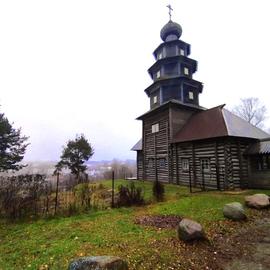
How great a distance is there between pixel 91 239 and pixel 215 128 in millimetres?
14489

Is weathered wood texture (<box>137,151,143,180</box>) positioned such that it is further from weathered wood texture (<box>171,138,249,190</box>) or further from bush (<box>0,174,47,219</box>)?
bush (<box>0,174,47,219</box>)

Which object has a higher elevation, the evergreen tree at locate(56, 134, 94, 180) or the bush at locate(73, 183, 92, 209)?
the evergreen tree at locate(56, 134, 94, 180)

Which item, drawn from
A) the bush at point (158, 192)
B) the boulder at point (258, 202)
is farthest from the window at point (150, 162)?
the boulder at point (258, 202)

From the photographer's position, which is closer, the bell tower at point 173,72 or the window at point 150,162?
the bell tower at point 173,72

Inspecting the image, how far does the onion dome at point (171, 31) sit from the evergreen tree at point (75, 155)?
58.9 feet

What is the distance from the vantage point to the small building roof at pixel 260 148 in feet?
55.1

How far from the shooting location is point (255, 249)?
6062mm

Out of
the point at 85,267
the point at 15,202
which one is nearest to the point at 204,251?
the point at 85,267

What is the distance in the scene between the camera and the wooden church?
1728 centimetres

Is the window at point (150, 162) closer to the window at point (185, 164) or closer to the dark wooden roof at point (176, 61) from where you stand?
the window at point (185, 164)

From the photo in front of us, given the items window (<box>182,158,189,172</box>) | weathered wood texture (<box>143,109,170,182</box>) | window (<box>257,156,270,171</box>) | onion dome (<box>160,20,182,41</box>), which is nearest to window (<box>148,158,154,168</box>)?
weathered wood texture (<box>143,109,170,182</box>)

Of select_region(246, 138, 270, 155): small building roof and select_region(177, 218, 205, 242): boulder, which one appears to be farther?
select_region(246, 138, 270, 155): small building roof

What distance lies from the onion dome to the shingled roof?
33.5 ft

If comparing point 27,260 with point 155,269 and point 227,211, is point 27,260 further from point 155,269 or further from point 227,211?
point 227,211
